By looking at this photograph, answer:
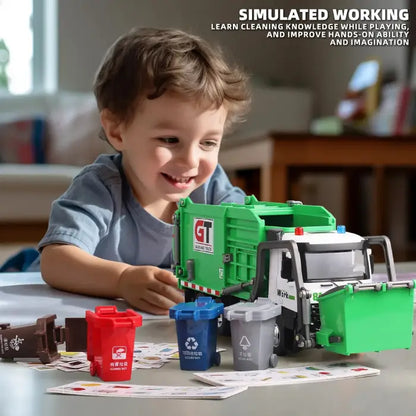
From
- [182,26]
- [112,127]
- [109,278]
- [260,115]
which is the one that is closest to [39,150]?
[182,26]

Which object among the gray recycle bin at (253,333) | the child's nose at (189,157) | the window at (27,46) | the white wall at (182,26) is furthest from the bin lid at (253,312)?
the window at (27,46)

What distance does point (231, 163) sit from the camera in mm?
3357

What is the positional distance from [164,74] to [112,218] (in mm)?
279

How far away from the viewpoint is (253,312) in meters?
0.80

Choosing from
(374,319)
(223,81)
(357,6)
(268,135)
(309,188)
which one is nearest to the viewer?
(374,319)

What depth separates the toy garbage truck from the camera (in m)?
0.81

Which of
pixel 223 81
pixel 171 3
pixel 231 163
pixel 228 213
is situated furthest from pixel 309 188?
pixel 228 213

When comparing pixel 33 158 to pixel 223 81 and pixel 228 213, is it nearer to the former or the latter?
pixel 223 81

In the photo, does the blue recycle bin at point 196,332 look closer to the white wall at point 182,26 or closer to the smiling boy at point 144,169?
the smiling boy at point 144,169

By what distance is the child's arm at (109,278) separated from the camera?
1.10 metres

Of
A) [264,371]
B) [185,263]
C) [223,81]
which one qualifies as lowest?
[264,371]

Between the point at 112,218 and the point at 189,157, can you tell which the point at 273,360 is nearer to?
the point at 189,157

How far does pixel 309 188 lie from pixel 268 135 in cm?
188

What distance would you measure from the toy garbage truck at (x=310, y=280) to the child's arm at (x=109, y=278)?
0.33 feet
